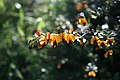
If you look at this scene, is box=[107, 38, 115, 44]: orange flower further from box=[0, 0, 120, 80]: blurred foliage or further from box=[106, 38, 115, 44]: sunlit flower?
box=[0, 0, 120, 80]: blurred foliage

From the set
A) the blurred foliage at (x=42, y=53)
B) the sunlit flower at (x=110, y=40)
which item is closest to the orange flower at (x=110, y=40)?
the sunlit flower at (x=110, y=40)

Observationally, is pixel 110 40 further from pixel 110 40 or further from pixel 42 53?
pixel 42 53

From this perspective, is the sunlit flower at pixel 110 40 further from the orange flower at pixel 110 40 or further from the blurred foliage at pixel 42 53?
the blurred foliage at pixel 42 53

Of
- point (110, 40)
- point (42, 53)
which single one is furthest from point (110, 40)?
point (42, 53)

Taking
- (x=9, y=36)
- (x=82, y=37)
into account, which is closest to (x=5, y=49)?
(x=9, y=36)

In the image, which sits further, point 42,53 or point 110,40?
point 42,53

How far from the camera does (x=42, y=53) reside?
3.90m

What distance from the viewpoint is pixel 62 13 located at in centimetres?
410

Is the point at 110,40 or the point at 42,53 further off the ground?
the point at 42,53

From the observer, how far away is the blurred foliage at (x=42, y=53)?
346 cm

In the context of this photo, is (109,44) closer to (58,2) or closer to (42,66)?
(42,66)

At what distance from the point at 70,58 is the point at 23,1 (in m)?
1.55

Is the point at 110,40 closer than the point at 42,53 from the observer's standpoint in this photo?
Yes

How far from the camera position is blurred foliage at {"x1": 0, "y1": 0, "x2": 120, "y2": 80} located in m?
3.46
